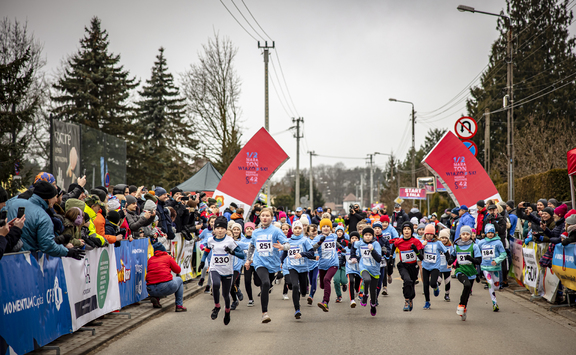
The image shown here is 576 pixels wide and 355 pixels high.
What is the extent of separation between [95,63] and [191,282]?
83.3 feet

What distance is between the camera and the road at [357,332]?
747 cm

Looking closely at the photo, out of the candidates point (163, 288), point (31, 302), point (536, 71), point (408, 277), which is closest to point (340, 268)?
point (408, 277)

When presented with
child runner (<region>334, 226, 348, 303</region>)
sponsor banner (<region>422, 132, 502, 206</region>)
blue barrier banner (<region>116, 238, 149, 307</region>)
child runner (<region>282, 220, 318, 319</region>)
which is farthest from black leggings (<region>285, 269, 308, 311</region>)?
sponsor banner (<region>422, 132, 502, 206</region>)

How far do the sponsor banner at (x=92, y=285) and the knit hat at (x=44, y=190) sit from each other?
3.09ft

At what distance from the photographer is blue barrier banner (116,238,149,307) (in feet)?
33.2

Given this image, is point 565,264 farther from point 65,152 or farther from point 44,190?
point 65,152

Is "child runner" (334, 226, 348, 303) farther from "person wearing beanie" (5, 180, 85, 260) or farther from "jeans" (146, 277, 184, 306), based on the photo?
"person wearing beanie" (5, 180, 85, 260)

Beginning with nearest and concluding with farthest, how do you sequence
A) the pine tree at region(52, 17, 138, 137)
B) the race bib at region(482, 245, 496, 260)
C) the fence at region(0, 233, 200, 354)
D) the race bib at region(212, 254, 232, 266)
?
1. the fence at region(0, 233, 200, 354)
2. the race bib at region(212, 254, 232, 266)
3. the race bib at region(482, 245, 496, 260)
4. the pine tree at region(52, 17, 138, 137)

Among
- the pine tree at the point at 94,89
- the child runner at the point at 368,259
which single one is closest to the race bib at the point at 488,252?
the child runner at the point at 368,259

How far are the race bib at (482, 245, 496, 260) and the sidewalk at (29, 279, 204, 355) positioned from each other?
649cm

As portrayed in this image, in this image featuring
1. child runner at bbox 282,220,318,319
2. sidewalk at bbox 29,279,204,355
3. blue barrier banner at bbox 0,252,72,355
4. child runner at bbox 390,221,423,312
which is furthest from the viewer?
child runner at bbox 390,221,423,312

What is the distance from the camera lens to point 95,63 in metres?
36.6

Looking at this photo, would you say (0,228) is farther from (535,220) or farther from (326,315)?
(535,220)

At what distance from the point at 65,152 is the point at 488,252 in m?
13.0
